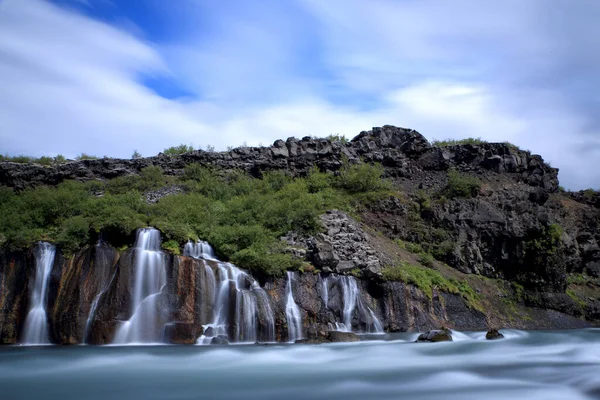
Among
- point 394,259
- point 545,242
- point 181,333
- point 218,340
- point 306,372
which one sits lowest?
point 306,372

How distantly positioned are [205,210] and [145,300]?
477 inches

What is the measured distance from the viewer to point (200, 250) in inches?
1077

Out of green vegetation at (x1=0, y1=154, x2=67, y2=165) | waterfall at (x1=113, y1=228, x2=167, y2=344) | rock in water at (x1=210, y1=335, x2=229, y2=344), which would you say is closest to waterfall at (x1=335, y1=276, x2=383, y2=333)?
rock in water at (x1=210, y1=335, x2=229, y2=344)

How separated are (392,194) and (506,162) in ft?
45.0

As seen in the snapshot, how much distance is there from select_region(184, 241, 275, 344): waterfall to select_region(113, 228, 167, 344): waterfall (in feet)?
6.95

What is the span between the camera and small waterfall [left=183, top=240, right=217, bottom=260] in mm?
26703

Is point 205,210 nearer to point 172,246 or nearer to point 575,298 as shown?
point 172,246

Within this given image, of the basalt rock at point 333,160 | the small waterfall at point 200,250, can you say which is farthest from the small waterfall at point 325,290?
the basalt rock at point 333,160

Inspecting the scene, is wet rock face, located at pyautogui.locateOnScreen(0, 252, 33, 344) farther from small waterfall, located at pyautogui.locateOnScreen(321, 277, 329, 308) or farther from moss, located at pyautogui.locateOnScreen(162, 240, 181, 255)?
small waterfall, located at pyautogui.locateOnScreen(321, 277, 329, 308)

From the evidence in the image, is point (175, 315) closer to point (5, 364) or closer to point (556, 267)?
point (5, 364)

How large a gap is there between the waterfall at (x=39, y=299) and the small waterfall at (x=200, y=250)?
6436 mm

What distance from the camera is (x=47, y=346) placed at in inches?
842

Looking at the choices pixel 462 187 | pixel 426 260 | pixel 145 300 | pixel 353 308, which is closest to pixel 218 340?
pixel 145 300

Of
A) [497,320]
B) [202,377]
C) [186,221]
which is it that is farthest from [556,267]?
[202,377]
